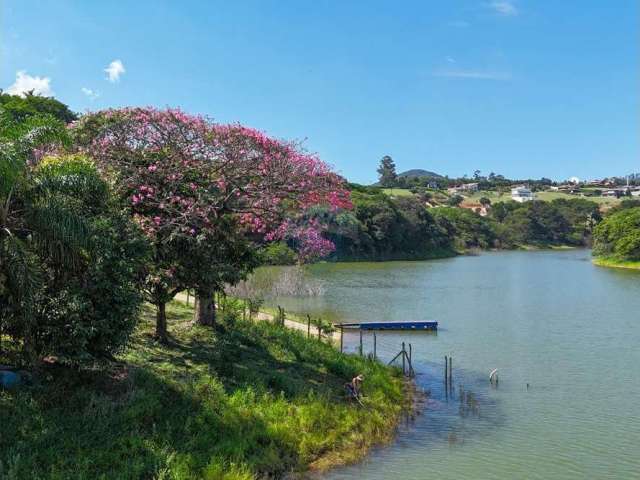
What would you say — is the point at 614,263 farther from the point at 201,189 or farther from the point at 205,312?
the point at 201,189

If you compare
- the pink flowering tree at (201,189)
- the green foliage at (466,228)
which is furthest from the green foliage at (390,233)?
the pink flowering tree at (201,189)

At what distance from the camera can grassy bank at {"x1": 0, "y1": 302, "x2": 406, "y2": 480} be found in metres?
12.1

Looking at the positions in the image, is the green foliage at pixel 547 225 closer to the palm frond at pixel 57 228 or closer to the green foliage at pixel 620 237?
the green foliage at pixel 620 237

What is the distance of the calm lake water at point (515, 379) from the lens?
16.1m

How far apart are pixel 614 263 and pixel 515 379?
273 ft

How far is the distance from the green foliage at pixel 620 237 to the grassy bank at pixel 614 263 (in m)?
0.69

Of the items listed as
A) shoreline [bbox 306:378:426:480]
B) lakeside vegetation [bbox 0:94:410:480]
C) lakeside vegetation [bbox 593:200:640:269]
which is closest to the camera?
lakeside vegetation [bbox 0:94:410:480]

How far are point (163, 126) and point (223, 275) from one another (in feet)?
19.1

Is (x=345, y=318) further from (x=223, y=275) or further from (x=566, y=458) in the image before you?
(x=566, y=458)

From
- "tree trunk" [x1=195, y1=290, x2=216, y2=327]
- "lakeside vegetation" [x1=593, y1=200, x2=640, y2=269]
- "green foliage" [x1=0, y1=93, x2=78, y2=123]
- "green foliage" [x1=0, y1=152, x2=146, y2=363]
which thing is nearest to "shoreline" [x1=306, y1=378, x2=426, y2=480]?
"green foliage" [x1=0, y1=152, x2=146, y2=363]

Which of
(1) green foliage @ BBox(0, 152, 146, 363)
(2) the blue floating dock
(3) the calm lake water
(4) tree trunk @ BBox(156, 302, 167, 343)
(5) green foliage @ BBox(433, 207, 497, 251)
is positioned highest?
(5) green foliage @ BBox(433, 207, 497, 251)

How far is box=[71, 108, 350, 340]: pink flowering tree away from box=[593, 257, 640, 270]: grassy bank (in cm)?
8455

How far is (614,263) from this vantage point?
97688mm

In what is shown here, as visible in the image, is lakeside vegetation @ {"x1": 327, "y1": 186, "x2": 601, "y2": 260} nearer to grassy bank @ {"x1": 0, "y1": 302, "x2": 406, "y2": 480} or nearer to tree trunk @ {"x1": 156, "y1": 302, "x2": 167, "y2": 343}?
tree trunk @ {"x1": 156, "y1": 302, "x2": 167, "y2": 343}
